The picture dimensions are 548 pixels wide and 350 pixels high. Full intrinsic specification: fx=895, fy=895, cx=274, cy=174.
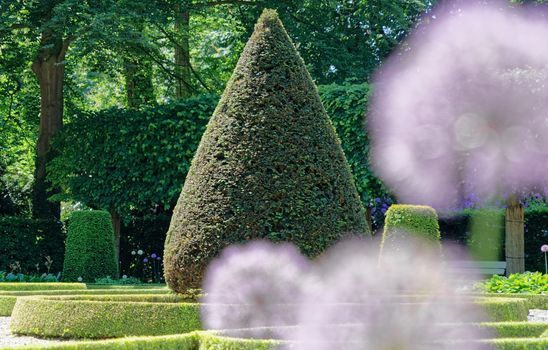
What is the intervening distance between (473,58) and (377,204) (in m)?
4.20

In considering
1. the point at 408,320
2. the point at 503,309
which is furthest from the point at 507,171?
the point at 408,320

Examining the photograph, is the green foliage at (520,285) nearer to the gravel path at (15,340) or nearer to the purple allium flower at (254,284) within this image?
the purple allium flower at (254,284)

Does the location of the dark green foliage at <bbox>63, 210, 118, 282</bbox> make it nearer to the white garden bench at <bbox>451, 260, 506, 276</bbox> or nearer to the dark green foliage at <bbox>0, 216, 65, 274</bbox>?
the dark green foliage at <bbox>0, 216, 65, 274</bbox>

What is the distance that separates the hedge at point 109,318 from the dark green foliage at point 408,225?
19.5 ft

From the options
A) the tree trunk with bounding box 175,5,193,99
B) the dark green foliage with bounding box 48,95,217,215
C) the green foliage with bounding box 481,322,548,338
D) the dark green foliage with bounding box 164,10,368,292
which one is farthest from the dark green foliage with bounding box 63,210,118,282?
the green foliage with bounding box 481,322,548,338

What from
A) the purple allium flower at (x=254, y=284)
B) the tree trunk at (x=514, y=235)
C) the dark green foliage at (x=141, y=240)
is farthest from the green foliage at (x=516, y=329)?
the dark green foliage at (x=141, y=240)

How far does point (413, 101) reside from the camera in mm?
18094

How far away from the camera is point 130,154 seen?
20.1m

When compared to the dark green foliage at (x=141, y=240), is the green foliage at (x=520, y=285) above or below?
below

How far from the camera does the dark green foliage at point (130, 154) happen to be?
64.3 feet

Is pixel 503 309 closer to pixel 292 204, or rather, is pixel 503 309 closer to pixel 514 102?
pixel 292 204

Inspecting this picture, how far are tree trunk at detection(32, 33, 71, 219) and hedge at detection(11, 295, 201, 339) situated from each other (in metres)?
12.4

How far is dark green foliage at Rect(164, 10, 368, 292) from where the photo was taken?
8.88 meters

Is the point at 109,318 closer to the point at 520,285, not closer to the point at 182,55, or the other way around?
the point at 520,285
